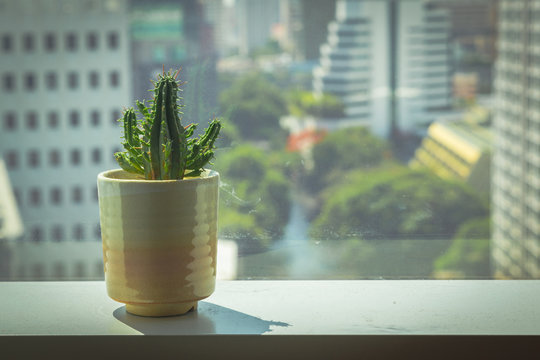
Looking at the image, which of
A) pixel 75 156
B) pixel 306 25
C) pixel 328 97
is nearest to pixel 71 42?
pixel 75 156

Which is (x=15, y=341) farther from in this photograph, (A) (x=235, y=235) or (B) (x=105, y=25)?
(B) (x=105, y=25)

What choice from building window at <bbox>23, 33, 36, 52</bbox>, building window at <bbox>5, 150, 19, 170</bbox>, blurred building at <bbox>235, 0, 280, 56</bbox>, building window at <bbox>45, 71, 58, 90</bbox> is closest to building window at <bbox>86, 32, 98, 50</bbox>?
building window at <bbox>45, 71, 58, 90</bbox>

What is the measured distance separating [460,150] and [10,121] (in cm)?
1309

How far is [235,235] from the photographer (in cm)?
75

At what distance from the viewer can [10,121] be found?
21.1 meters

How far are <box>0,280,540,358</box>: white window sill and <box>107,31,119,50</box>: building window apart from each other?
19.9m

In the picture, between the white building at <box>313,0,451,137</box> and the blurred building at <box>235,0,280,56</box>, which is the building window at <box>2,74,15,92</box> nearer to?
the blurred building at <box>235,0,280,56</box>

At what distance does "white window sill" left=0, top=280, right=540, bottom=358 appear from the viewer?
1.82ft

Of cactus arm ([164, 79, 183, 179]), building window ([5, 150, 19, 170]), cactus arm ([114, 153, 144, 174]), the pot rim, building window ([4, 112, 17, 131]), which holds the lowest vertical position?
building window ([5, 150, 19, 170])

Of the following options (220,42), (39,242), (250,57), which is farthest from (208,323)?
(220,42)

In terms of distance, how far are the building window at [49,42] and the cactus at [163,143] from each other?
69.1 feet

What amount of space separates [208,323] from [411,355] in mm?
165

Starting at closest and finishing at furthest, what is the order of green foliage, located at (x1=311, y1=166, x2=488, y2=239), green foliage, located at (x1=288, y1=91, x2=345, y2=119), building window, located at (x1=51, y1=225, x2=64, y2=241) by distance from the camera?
building window, located at (x1=51, y1=225, x2=64, y2=241) → green foliage, located at (x1=311, y1=166, x2=488, y2=239) → green foliage, located at (x1=288, y1=91, x2=345, y2=119)

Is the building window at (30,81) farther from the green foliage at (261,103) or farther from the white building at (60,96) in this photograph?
the green foliage at (261,103)
